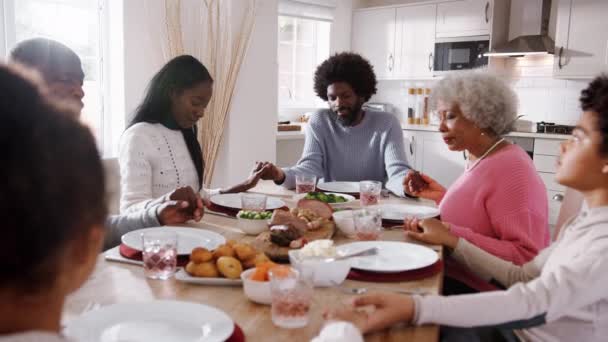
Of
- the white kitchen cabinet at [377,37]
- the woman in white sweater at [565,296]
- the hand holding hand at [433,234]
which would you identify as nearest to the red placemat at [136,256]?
the woman in white sweater at [565,296]

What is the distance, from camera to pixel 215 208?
1903 millimetres

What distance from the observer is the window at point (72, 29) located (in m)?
3.14

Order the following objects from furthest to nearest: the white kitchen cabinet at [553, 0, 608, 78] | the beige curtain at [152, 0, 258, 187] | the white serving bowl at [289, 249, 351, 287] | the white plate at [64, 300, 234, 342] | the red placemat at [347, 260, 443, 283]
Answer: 1. the white kitchen cabinet at [553, 0, 608, 78]
2. the beige curtain at [152, 0, 258, 187]
3. the red placemat at [347, 260, 443, 283]
4. the white serving bowl at [289, 249, 351, 287]
5. the white plate at [64, 300, 234, 342]

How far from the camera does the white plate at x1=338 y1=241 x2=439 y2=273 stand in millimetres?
1238

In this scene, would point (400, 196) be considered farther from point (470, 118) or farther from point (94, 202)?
point (94, 202)

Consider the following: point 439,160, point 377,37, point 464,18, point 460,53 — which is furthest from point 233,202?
point 377,37

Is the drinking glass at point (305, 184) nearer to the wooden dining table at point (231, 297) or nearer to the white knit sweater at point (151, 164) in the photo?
the white knit sweater at point (151, 164)

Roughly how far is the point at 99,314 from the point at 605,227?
0.99 meters

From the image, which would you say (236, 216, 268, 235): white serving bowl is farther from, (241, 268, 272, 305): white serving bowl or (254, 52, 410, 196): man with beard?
(254, 52, 410, 196): man with beard

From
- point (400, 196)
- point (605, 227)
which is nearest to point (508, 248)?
point (605, 227)

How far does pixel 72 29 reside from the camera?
11.3 feet

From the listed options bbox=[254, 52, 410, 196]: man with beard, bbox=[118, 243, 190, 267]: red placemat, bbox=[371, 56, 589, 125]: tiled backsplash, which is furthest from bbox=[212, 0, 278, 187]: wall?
bbox=[118, 243, 190, 267]: red placemat

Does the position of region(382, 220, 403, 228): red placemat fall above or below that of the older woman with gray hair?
below

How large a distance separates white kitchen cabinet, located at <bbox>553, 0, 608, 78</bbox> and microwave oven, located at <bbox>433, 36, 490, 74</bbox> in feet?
2.08
